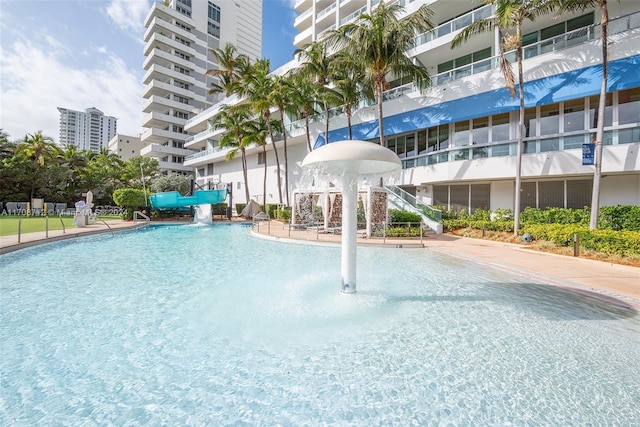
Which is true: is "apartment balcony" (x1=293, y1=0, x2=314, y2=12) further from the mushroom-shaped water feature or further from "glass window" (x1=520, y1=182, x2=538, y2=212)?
the mushroom-shaped water feature

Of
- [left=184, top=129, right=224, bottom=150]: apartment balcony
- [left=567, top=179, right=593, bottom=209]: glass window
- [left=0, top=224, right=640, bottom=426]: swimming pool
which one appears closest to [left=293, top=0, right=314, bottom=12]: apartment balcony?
[left=184, top=129, right=224, bottom=150]: apartment balcony

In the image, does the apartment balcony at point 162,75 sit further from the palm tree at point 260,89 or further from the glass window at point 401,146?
the glass window at point 401,146

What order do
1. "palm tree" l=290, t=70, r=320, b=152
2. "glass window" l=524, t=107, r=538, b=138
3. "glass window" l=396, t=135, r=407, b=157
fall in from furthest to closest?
"palm tree" l=290, t=70, r=320, b=152
"glass window" l=396, t=135, r=407, b=157
"glass window" l=524, t=107, r=538, b=138

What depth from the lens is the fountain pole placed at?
6.10 meters

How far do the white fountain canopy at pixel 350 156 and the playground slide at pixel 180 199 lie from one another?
21914 mm

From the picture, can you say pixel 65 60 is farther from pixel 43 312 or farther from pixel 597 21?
pixel 597 21

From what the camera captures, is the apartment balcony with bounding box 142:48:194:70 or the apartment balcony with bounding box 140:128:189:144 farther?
the apartment balcony with bounding box 140:128:189:144

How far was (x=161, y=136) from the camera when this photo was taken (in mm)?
54188

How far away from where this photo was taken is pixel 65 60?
13.4 meters

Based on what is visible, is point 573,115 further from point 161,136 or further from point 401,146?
point 161,136

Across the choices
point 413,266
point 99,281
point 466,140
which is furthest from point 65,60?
point 466,140

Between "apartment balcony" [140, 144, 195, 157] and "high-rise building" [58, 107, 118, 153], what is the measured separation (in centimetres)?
11940

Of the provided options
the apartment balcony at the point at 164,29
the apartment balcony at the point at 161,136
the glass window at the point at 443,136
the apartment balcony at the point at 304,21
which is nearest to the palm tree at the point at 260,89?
the apartment balcony at the point at 304,21

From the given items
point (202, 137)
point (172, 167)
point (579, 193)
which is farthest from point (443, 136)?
point (172, 167)
